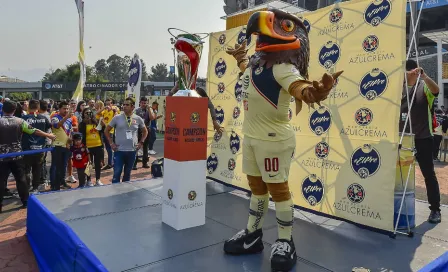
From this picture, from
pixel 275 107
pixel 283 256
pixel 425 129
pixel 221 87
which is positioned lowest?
pixel 283 256

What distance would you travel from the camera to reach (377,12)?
10.4 ft

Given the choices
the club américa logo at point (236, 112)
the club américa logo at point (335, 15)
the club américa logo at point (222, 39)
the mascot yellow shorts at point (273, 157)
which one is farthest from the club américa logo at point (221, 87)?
the mascot yellow shorts at point (273, 157)

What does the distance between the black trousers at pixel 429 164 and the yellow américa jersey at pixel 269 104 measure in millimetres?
1905

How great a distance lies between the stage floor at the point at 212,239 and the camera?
259 cm

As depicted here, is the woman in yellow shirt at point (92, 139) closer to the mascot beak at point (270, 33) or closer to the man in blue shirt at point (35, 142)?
the man in blue shirt at point (35, 142)

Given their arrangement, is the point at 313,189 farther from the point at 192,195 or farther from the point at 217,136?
the point at 217,136

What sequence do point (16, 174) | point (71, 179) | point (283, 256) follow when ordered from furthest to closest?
1. point (71, 179)
2. point (16, 174)
3. point (283, 256)

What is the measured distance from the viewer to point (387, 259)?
2748 mm

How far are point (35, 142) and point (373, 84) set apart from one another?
16.5ft

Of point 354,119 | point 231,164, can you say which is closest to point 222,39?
point 231,164

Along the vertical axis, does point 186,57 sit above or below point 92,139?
above

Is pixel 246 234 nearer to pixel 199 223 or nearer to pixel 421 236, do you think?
pixel 199 223

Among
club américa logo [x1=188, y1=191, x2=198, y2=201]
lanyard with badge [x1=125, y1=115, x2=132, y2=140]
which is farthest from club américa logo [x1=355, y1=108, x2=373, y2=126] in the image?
lanyard with badge [x1=125, y1=115, x2=132, y2=140]

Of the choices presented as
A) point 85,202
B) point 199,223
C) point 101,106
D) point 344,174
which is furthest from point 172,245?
point 101,106
